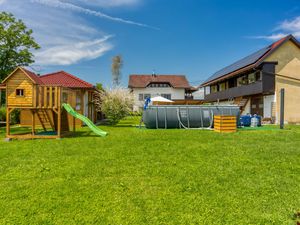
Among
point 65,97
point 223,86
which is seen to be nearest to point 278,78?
point 223,86

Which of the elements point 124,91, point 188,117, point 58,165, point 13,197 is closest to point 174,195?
point 13,197

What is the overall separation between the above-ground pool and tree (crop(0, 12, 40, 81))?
13.4 meters

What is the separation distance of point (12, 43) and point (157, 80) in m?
28.9

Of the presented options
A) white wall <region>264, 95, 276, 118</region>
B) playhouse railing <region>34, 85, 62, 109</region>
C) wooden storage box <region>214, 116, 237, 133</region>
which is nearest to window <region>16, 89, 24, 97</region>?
playhouse railing <region>34, 85, 62, 109</region>

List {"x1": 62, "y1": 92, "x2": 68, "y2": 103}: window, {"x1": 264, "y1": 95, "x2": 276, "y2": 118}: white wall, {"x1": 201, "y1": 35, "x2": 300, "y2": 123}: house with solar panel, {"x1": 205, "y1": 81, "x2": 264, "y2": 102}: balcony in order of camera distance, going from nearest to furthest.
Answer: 1. {"x1": 62, "y1": 92, "x2": 68, "y2": 103}: window
2. {"x1": 201, "y1": 35, "x2": 300, "y2": 123}: house with solar panel
3. {"x1": 264, "y1": 95, "x2": 276, "y2": 118}: white wall
4. {"x1": 205, "y1": 81, "x2": 264, "y2": 102}: balcony

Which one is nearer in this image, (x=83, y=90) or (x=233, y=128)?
(x=233, y=128)

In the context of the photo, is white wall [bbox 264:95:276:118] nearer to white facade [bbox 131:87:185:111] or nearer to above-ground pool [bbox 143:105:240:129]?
above-ground pool [bbox 143:105:240:129]

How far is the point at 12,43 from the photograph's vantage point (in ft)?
67.3

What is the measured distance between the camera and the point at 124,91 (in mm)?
18641

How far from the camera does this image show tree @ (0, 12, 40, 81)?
2006cm

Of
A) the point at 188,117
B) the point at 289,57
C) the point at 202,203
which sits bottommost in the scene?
the point at 202,203

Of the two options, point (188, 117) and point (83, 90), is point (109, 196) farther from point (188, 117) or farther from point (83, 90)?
point (83, 90)

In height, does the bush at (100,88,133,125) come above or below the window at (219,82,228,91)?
below

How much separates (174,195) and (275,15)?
2126 cm
